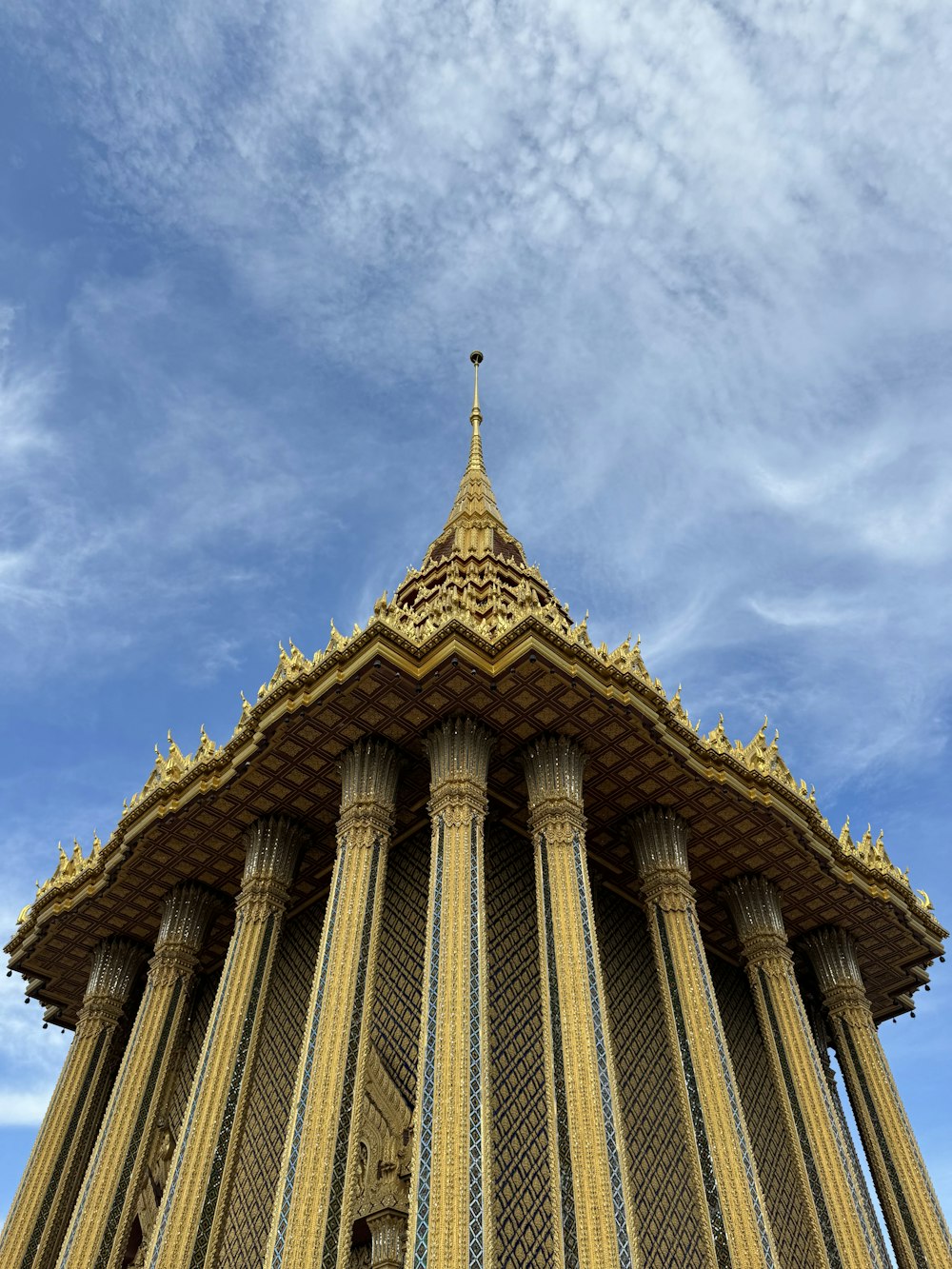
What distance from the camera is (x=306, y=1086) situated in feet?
42.3

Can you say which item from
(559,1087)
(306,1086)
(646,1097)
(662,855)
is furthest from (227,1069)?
(662,855)

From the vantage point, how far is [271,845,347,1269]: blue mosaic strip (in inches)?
465

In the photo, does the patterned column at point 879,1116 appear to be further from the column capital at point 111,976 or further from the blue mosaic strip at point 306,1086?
the column capital at point 111,976

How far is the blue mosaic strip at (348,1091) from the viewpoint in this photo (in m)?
11.7

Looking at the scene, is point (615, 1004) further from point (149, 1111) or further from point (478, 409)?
point (478, 409)

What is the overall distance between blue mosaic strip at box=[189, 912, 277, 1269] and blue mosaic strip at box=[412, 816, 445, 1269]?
10.7 ft

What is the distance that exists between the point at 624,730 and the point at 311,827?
210 inches

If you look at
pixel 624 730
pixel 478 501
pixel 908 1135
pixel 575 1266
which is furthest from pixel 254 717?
pixel 908 1135

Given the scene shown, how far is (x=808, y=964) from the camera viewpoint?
2072cm

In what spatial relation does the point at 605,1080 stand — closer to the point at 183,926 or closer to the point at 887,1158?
the point at 887,1158

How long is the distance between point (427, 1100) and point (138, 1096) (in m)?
6.64

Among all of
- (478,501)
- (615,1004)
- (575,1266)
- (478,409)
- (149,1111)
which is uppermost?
(478,409)

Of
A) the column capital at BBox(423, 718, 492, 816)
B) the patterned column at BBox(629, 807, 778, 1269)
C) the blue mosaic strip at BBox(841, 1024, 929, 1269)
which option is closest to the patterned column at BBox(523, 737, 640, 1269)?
the column capital at BBox(423, 718, 492, 816)

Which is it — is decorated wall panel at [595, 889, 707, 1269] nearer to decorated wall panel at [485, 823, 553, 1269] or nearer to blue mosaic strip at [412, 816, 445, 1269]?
decorated wall panel at [485, 823, 553, 1269]
